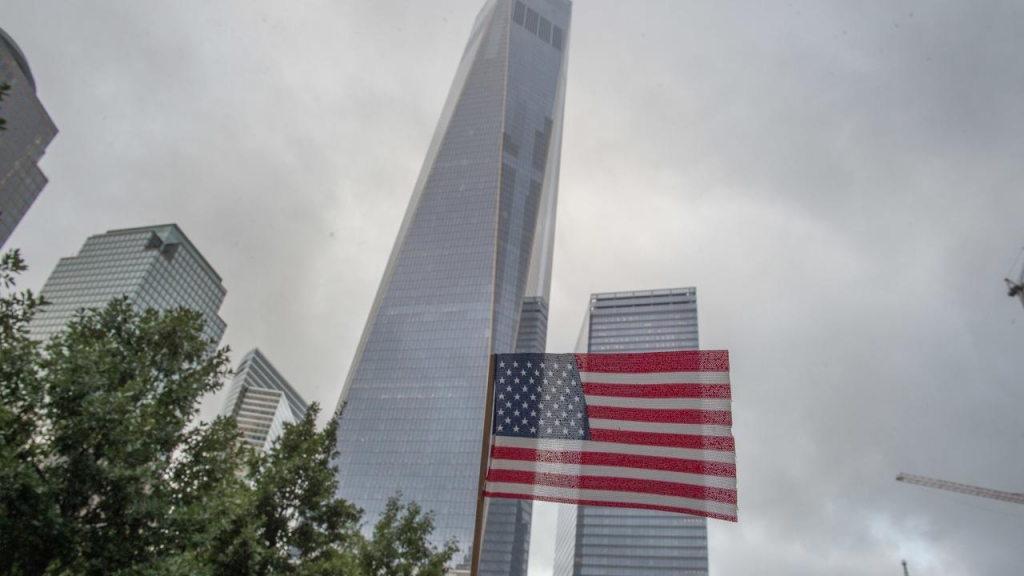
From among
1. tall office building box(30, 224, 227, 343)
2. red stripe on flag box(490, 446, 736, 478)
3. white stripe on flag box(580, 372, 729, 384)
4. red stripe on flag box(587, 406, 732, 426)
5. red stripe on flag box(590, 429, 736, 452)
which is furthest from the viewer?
tall office building box(30, 224, 227, 343)

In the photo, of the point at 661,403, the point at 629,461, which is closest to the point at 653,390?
the point at 661,403

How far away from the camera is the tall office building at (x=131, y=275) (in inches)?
6462

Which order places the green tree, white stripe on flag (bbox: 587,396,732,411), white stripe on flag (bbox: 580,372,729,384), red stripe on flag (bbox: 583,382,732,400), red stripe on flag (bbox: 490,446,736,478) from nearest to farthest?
red stripe on flag (bbox: 490,446,736,478) < white stripe on flag (bbox: 587,396,732,411) < red stripe on flag (bbox: 583,382,732,400) < white stripe on flag (bbox: 580,372,729,384) < the green tree

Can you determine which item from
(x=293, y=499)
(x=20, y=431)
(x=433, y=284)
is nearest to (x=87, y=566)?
(x=20, y=431)

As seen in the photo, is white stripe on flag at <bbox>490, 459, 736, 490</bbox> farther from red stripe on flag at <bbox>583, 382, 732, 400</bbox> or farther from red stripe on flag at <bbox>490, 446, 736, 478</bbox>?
red stripe on flag at <bbox>583, 382, 732, 400</bbox>

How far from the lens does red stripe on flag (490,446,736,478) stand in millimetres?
12969

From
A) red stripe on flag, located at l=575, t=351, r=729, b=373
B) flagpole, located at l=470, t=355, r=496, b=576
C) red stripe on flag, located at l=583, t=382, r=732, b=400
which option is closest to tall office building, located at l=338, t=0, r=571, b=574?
red stripe on flag, located at l=575, t=351, r=729, b=373

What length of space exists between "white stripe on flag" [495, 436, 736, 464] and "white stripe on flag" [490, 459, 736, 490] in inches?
12.4

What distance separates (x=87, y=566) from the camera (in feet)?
49.3

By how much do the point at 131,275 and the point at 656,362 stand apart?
182011 millimetres

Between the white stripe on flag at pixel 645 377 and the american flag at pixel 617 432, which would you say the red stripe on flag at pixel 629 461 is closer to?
the american flag at pixel 617 432

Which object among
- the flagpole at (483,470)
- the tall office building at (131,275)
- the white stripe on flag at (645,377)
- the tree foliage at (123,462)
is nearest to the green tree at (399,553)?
the tree foliage at (123,462)

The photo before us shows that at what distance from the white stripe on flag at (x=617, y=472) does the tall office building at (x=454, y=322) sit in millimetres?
118688

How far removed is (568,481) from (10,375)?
45.6 feet
